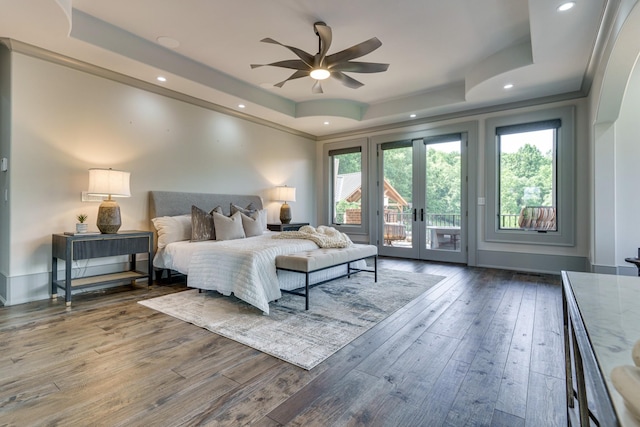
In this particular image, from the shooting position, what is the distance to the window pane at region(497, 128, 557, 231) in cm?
493

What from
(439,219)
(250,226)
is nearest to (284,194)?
(250,226)

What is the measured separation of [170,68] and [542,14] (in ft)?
13.4

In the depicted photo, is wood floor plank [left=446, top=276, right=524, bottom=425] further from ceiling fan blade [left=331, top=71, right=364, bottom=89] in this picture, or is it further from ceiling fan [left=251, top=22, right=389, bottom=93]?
ceiling fan blade [left=331, top=71, right=364, bottom=89]

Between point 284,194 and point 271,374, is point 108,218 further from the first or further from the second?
point 284,194

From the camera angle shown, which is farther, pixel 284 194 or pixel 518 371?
pixel 284 194

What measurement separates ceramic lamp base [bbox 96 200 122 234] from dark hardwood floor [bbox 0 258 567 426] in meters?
0.92

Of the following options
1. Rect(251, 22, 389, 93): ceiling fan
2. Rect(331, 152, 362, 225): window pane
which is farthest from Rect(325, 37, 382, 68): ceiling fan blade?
Rect(331, 152, 362, 225): window pane

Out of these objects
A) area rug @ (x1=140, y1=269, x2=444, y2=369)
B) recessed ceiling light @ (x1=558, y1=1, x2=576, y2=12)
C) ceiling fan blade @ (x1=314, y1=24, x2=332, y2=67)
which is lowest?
area rug @ (x1=140, y1=269, x2=444, y2=369)

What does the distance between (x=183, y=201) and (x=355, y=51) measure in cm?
316

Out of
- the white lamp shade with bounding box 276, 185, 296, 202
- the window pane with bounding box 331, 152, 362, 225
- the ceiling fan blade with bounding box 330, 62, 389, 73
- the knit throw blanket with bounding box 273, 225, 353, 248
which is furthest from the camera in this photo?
the window pane with bounding box 331, 152, 362, 225

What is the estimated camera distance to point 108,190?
11.5ft

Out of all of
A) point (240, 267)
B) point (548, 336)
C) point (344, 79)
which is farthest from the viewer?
point (344, 79)

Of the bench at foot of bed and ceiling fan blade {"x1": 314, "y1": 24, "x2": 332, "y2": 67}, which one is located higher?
ceiling fan blade {"x1": 314, "y1": 24, "x2": 332, "y2": 67}

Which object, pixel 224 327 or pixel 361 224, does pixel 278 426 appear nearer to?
pixel 224 327
